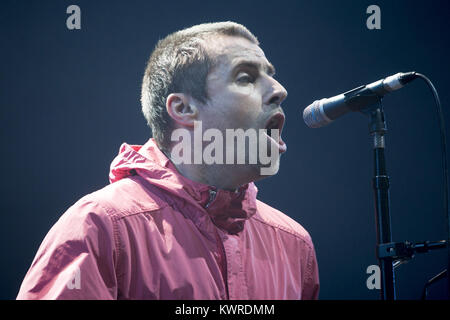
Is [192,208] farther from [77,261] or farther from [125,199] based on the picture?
[77,261]

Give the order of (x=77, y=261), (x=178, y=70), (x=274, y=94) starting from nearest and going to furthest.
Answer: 1. (x=77, y=261)
2. (x=274, y=94)
3. (x=178, y=70)

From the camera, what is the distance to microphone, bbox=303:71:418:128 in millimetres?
1356

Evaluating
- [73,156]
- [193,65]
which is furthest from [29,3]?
[193,65]

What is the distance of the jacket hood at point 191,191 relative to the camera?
139cm

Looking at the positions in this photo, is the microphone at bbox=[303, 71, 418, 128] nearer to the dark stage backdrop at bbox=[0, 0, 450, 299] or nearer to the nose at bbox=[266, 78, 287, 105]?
the nose at bbox=[266, 78, 287, 105]

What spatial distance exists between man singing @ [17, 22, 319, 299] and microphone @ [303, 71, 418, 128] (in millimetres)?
142

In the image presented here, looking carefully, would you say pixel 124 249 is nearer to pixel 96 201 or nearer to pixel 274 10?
pixel 96 201

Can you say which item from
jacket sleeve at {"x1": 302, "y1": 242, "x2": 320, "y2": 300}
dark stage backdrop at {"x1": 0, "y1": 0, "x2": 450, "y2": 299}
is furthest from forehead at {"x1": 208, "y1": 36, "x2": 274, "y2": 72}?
dark stage backdrop at {"x1": 0, "y1": 0, "x2": 450, "y2": 299}

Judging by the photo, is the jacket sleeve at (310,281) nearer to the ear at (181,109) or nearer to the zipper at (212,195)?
the zipper at (212,195)

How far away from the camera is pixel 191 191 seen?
139cm

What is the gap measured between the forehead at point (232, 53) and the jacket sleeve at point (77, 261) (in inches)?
27.4

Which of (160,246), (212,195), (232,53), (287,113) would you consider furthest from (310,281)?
(287,113)

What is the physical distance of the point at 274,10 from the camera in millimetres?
2732

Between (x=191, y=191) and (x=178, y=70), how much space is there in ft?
1.69
